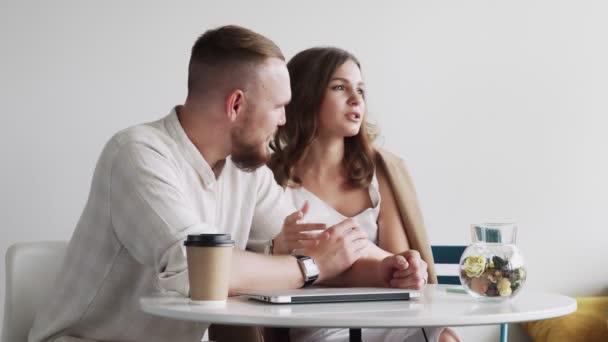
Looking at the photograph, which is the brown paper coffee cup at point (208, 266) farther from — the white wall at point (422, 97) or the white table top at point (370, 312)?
the white wall at point (422, 97)

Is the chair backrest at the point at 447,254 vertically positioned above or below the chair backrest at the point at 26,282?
below

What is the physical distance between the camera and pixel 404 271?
1.66 metres

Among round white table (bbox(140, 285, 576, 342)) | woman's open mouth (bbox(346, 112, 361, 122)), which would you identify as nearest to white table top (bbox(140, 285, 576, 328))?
round white table (bbox(140, 285, 576, 342))

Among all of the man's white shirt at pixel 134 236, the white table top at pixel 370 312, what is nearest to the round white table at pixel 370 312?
the white table top at pixel 370 312

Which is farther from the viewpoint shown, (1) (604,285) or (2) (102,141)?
(1) (604,285)

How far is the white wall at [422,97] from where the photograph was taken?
242 centimetres

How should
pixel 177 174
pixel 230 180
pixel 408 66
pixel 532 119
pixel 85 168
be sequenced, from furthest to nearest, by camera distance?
pixel 532 119
pixel 408 66
pixel 85 168
pixel 230 180
pixel 177 174

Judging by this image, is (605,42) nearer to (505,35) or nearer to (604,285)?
(505,35)

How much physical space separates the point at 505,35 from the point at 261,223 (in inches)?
65.5

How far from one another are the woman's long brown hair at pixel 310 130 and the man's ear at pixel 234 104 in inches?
27.1

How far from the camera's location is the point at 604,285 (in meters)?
3.28

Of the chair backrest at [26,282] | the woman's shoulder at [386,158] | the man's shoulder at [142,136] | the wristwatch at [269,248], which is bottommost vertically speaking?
the chair backrest at [26,282]

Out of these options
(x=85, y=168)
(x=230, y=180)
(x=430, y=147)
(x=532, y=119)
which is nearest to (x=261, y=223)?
(x=230, y=180)

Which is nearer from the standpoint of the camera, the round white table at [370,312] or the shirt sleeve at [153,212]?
the round white table at [370,312]
